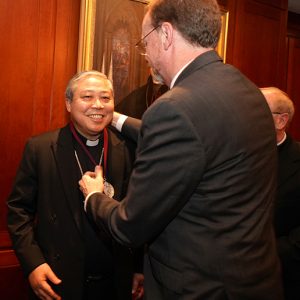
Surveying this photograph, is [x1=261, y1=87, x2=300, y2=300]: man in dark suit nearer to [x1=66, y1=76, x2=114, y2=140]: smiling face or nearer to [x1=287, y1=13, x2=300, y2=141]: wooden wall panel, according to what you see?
[x1=66, y1=76, x2=114, y2=140]: smiling face

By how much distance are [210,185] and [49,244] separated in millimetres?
1195

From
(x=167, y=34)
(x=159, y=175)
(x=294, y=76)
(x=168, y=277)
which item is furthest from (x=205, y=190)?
(x=294, y=76)

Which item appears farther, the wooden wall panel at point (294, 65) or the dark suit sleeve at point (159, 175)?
the wooden wall panel at point (294, 65)

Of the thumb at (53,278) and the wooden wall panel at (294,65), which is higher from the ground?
the wooden wall panel at (294,65)

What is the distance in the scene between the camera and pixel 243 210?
1.31 meters

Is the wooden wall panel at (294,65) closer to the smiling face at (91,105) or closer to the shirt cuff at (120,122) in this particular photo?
the shirt cuff at (120,122)

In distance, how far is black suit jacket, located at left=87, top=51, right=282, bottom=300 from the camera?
1211 mm

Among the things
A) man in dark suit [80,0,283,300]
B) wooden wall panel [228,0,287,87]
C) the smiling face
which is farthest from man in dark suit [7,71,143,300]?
wooden wall panel [228,0,287,87]

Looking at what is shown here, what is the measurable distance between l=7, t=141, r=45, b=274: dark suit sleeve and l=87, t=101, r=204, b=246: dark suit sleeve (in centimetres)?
92

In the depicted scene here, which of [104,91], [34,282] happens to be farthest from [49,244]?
[104,91]

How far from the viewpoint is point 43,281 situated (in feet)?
6.63

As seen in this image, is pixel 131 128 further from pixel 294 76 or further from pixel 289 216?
pixel 294 76

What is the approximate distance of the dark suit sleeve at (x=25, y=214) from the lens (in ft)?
6.76

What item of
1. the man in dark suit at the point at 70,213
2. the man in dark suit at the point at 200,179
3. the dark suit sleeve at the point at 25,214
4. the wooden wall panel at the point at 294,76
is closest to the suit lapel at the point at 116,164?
the man in dark suit at the point at 70,213
